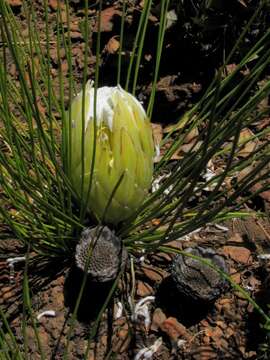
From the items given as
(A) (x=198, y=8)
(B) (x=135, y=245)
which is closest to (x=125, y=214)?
(B) (x=135, y=245)

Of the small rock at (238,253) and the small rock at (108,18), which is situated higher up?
the small rock at (108,18)

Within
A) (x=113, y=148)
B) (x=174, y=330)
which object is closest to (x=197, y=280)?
(x=174, y=330)

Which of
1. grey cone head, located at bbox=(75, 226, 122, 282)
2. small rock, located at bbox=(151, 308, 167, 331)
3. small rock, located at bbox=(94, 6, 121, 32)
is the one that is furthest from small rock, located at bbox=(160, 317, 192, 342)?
small rock, located at bbox=(94, 6, 121, 32)

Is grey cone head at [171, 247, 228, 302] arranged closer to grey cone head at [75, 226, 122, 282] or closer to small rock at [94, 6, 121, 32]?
grey cone head at [75, 226, 122, 282]

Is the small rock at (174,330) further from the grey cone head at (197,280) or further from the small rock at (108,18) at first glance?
the small rock at (108,18)

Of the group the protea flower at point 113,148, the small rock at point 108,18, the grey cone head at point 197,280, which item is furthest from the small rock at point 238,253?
the small rock at point 108,18

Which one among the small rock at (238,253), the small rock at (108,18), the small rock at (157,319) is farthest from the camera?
the small rock at (108,18)

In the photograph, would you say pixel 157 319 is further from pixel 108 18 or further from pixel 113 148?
pixel 108 18
